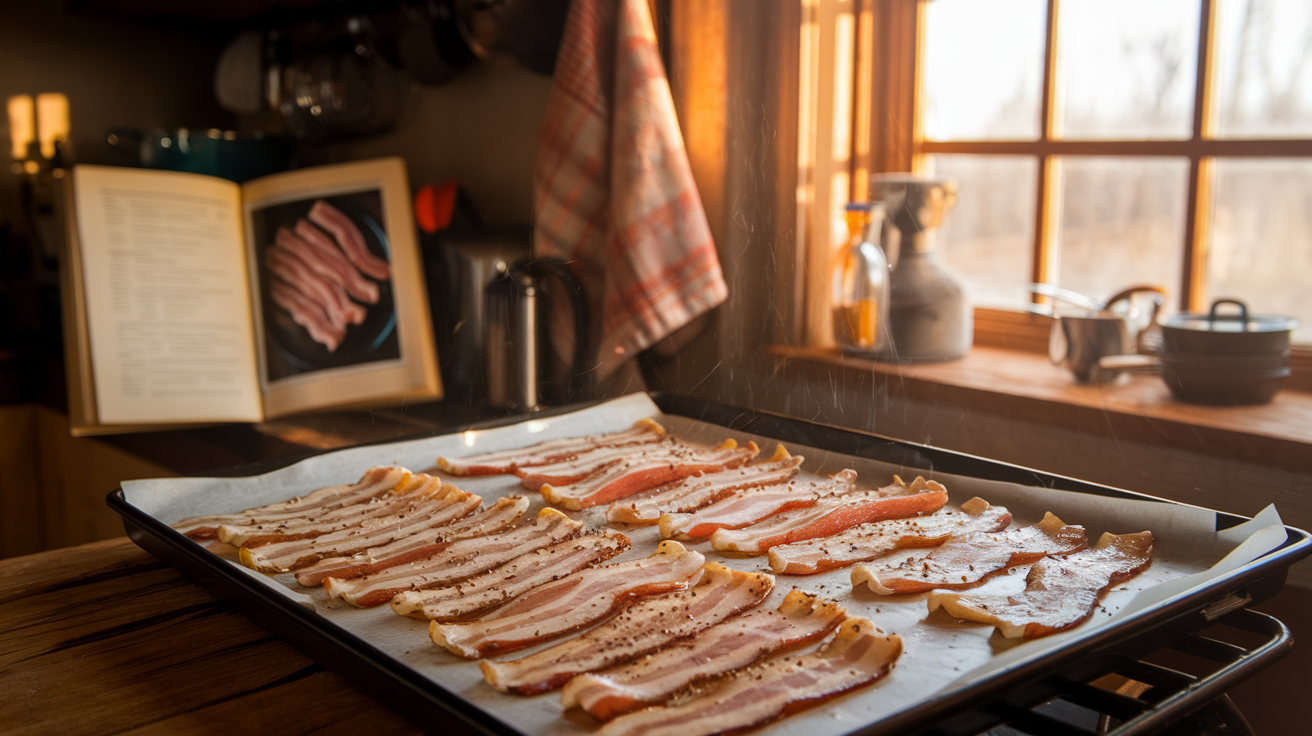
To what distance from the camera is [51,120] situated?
2.04 meters

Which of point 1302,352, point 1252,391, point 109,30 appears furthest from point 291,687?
point 109,30

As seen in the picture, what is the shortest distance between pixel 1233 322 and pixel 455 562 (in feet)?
2.55

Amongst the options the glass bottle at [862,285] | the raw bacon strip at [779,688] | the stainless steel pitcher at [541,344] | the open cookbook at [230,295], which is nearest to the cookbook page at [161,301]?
the open cookbook at [230,295]

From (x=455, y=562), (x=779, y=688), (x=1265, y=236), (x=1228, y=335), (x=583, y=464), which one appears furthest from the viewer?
(x=1265, y=236)

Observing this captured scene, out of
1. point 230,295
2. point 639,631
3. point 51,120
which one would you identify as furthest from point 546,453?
point 51,120

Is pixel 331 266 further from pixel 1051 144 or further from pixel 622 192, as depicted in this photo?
pixel 1051 144

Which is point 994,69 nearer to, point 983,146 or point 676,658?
point 983,146

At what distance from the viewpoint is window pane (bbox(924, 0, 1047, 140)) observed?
1237mm

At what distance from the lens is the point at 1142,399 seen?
37.3 inches

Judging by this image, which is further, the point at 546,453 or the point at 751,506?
the point at 546,453

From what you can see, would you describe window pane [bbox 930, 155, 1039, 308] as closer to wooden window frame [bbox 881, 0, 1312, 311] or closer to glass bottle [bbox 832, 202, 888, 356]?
wooden window frame [bbox 881, 0, 1312, 311]

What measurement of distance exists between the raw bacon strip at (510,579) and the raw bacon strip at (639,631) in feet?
0.27

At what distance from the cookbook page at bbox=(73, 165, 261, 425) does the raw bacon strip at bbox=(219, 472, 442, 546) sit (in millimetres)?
760

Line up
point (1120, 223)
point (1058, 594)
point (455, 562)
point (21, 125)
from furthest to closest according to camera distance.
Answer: point (21, 125) < point (1120, 223) < point (455, 562) < point (1058, 594)
